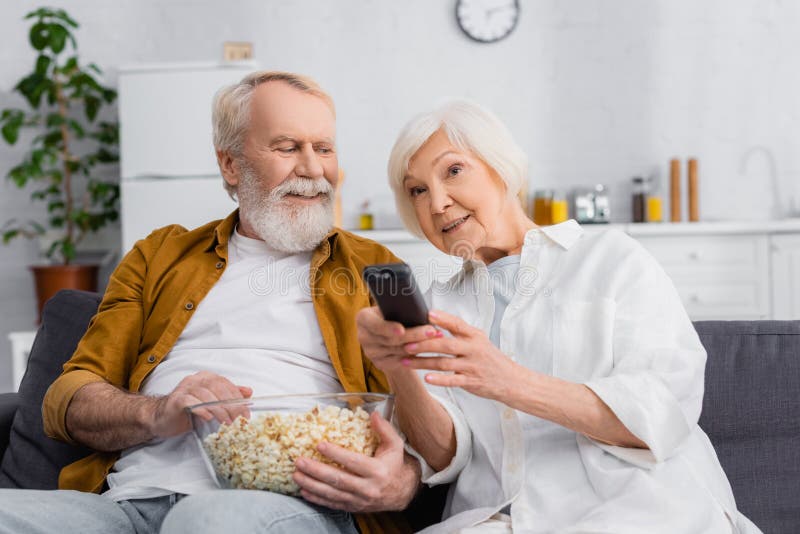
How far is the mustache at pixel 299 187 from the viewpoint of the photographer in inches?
68.7

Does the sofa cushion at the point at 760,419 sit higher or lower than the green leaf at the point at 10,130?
lower

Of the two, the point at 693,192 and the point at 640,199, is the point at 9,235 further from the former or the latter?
the point at 693,192

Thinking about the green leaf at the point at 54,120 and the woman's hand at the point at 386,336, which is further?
the green leaf at the point at 54,120

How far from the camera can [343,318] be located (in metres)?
1.61

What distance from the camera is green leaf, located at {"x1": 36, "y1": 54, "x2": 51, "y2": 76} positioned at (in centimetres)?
404

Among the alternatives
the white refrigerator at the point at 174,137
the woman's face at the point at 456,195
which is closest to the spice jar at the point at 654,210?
the white refrigerator at the point at 174,137

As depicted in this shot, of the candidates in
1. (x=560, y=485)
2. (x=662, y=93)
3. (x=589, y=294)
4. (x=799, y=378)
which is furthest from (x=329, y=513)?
(x=662, y=93)

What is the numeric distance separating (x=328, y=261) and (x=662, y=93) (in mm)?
3184

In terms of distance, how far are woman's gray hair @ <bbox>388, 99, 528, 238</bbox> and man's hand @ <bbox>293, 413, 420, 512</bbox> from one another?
1.60 ft

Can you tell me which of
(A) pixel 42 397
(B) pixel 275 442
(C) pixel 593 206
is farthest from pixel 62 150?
(B) pixel 275 442

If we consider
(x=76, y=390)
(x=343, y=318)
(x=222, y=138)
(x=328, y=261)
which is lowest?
(x=76, y=390)

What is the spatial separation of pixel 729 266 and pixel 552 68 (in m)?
1.41

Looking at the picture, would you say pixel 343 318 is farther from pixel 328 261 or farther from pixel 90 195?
pixel 90 195

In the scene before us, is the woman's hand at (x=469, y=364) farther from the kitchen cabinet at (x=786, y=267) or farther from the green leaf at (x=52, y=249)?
the green leaf at (x=52, y=249)
